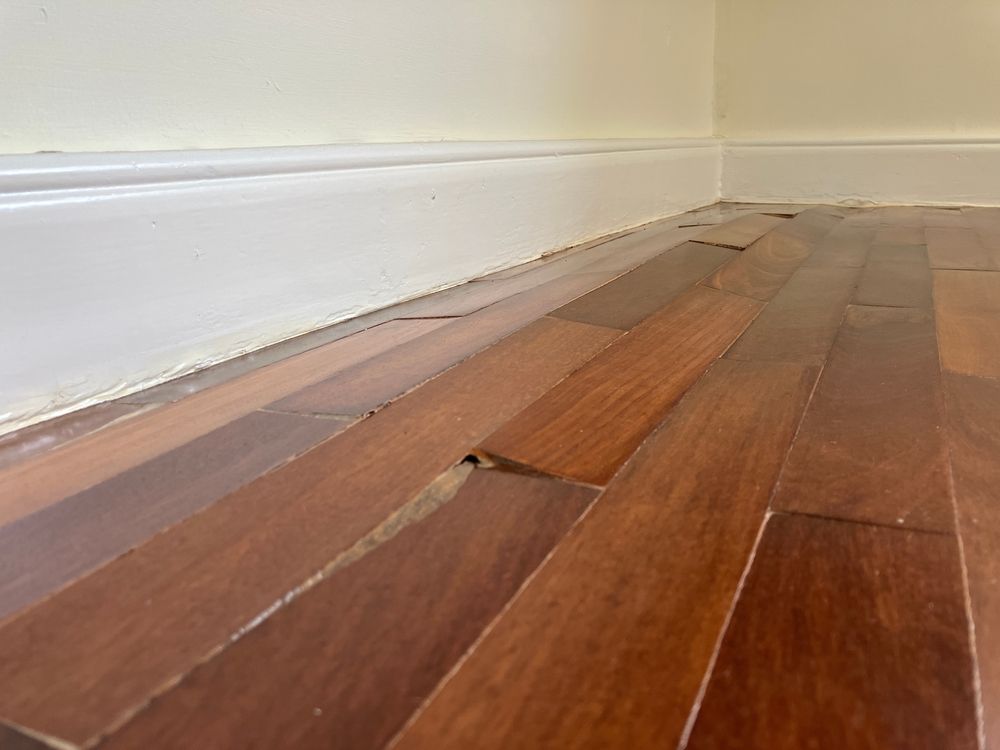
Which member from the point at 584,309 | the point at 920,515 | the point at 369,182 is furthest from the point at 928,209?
the point at 920,515

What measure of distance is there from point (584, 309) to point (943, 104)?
1.81 m

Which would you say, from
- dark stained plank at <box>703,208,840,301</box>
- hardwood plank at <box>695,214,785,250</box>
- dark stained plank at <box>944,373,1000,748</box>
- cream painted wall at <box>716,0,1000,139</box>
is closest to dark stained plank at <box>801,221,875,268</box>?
dark stained plank at <box>703,208,840,301</box>

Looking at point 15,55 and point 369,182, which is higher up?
point 15,55

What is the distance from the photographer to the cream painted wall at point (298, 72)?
611 mm

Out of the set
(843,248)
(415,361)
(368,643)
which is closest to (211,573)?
(368,643)

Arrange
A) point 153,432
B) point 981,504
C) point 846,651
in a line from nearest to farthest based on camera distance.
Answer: point 846,651 → point 981,504 → point 153,432

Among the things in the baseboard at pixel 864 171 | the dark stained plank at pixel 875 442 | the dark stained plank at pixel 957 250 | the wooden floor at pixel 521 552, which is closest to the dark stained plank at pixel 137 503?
the wooden floor at pixel 521 552

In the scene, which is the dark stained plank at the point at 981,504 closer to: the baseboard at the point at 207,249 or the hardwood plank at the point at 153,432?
the hardwood plank at the point at 153,432

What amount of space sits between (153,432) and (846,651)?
474 millimetres

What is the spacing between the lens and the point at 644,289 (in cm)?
98

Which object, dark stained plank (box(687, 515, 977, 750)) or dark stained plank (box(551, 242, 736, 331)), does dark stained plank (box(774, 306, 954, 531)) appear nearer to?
dark stained plank (box(687, 515, 977, 750))

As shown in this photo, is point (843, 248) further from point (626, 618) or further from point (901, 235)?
point (626, 618)

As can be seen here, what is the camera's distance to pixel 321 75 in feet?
2.87

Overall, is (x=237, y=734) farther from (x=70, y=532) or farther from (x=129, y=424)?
(x=129, y=424)
